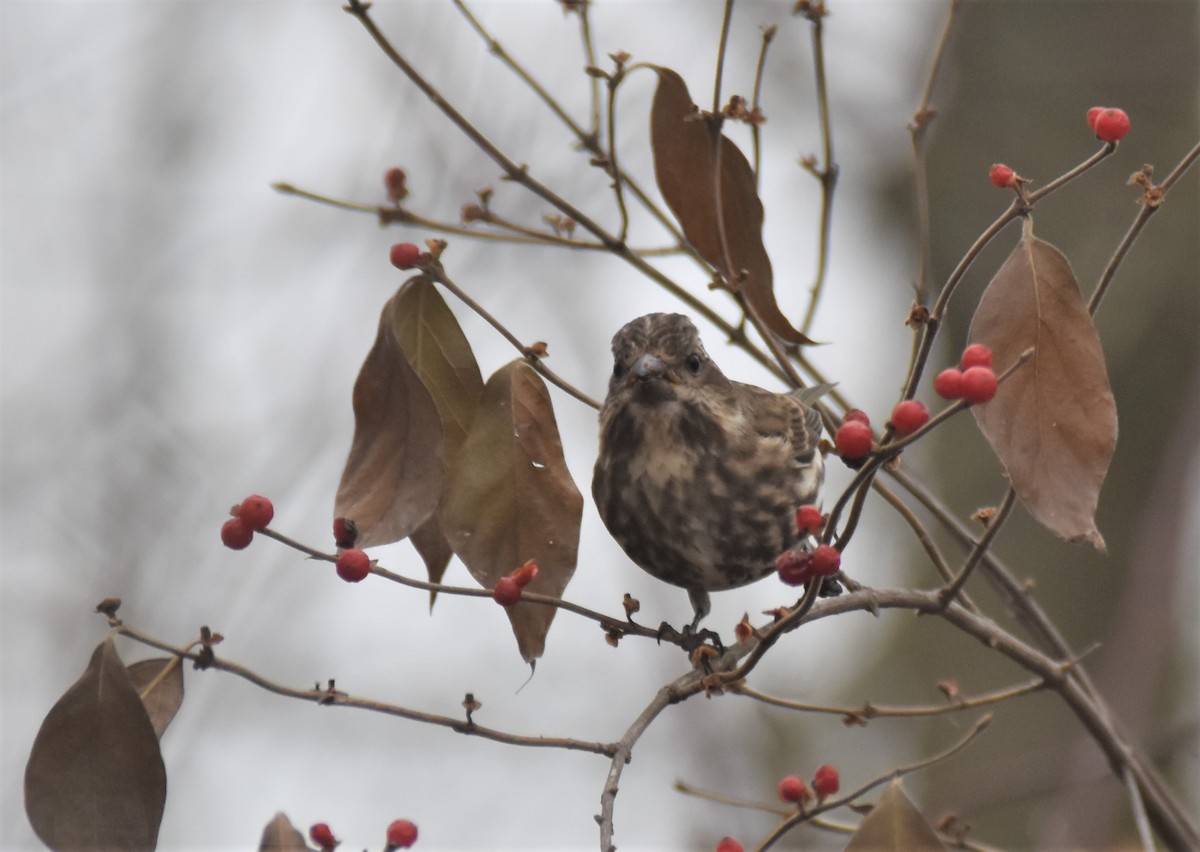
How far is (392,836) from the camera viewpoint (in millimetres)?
2562

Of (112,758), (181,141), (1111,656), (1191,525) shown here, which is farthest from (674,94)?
(181,141)

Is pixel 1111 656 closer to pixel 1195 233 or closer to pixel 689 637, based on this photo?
pixel 689 637

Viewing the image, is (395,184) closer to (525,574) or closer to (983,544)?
(525,574)

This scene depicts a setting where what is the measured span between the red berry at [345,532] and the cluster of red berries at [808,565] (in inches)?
34.7

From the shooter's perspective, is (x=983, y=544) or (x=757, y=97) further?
(x=757, y=97)

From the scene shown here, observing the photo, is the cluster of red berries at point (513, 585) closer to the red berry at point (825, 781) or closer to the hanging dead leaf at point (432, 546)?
the hanging dead leaf at point (432, 546)

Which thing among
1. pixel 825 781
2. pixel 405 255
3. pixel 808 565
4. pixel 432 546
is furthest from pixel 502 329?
pixel 825 781

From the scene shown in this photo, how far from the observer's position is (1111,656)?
217 inches

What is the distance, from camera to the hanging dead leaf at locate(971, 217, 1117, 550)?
2525mm

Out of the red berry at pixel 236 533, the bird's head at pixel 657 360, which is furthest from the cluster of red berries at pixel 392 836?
the bird's head at pixel 657 360

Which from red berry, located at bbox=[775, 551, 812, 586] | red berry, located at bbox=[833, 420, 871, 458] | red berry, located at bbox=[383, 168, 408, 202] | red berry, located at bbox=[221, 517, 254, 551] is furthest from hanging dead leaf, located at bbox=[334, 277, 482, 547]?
red berry, located at bbox=[833, 420, 871, 458]

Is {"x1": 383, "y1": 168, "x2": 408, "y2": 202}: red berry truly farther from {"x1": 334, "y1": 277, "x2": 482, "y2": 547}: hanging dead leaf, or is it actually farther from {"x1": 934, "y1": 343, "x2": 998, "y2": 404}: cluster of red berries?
{"x1": 934, "y1": 343, "x2": 998, "y2": 404}: cluster of red berries

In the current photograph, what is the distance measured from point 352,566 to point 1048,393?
1.42 meters

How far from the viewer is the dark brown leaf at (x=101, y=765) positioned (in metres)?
2.65
